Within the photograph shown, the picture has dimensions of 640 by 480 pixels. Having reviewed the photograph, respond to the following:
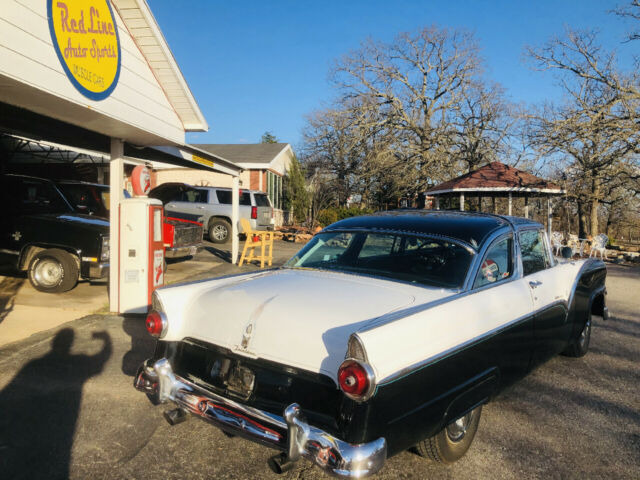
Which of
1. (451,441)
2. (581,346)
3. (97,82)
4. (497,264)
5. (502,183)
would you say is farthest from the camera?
(502,183)

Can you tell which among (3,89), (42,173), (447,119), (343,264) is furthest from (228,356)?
(447,119)

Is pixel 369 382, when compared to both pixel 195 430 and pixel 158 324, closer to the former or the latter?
pixel 158 324

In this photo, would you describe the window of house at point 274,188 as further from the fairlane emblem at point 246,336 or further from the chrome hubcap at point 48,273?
the fairlane emblem at point 246,336

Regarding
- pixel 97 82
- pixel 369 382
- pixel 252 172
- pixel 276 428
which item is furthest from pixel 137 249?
pixel 252 172

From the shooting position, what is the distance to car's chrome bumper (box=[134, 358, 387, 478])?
2.08 metres

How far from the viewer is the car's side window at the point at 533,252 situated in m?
3.93

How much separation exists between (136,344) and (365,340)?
392cm

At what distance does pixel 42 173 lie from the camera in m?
15.5

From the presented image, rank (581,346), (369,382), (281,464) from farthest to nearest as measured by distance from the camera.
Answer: (581,346) → (281,464) → (369,382)

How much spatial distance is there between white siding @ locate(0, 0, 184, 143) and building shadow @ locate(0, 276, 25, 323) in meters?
2.76

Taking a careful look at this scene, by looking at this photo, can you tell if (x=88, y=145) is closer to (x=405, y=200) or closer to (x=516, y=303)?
(x=516, y=303)

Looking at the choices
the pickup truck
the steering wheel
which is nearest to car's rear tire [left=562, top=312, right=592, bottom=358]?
the steering wheel

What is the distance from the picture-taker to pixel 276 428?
7.59 feet

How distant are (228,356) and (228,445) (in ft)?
2.78
